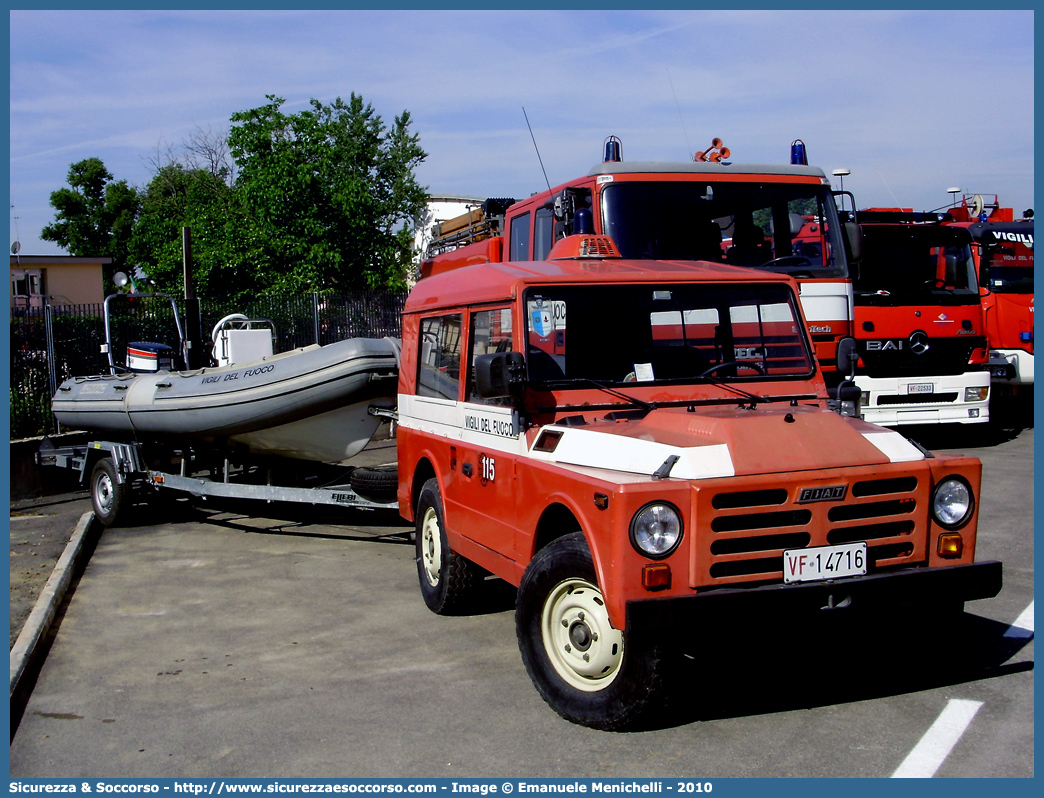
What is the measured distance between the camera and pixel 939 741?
13.6ft

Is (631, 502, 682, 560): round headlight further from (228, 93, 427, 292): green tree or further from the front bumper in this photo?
(228, 93, 427, 292): green tree

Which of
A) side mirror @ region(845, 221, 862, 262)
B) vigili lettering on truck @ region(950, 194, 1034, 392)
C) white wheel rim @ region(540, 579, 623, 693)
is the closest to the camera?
white wheel rim @ region(540, 579, 623, 693)

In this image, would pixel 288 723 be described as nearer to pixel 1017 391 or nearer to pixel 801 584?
pixel 801 584

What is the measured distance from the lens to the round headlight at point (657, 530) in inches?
160

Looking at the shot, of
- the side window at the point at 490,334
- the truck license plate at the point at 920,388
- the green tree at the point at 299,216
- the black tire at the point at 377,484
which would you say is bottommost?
the black tire at the point at 377,484

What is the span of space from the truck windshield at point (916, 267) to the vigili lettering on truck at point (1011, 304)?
1.45 meters

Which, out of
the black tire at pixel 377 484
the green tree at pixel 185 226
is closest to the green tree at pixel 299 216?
the green tree at pixel 185 226

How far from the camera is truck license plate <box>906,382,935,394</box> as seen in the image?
40.7ft

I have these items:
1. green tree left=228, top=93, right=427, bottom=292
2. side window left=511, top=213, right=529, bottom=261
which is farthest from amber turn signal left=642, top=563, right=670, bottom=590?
green tree left=228, top=93, right=427, bottom=292

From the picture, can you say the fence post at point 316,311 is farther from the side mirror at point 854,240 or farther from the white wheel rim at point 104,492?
the side mirror at point 854,240

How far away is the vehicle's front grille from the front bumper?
3.9 inches

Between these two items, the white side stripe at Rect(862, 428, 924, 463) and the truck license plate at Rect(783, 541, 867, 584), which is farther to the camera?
the white side stripe at Rect(862, 428, 924, 463)

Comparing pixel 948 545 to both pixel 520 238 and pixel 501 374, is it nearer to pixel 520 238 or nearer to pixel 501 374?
pixel 501 374

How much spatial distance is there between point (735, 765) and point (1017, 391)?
13379 mm
